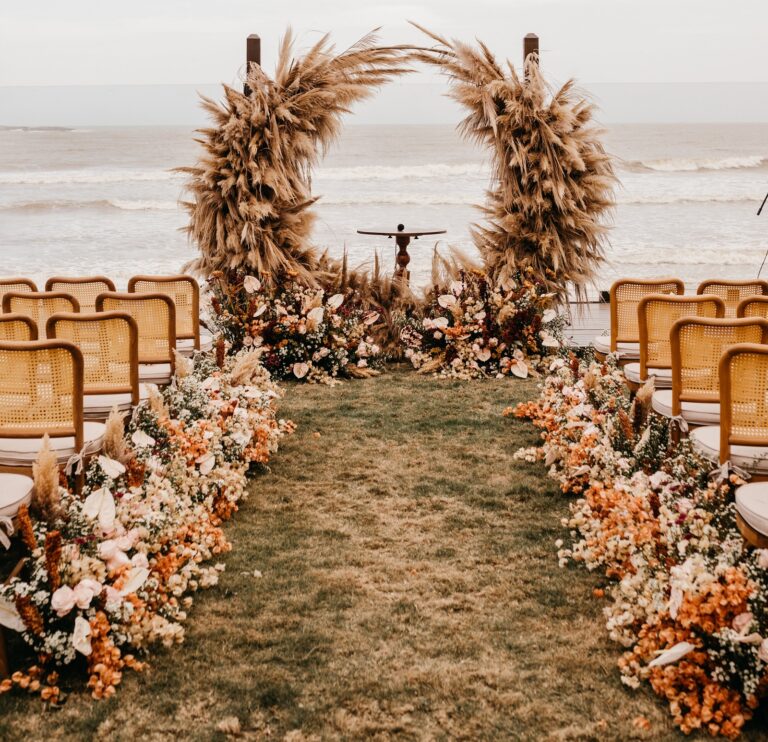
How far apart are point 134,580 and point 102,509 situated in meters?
0.31

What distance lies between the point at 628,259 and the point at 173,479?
55.3 ft

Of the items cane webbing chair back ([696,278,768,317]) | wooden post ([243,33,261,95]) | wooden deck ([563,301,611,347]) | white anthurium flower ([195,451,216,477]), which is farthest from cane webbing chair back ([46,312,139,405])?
wooden deck ([563,301,611,347])

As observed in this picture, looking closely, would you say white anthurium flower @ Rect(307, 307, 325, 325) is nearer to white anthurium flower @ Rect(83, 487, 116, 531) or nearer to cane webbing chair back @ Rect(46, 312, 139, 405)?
cane webbing chair back @ Rect(46, 312, 139, 405)

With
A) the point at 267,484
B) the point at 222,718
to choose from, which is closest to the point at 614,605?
the point at 222,718

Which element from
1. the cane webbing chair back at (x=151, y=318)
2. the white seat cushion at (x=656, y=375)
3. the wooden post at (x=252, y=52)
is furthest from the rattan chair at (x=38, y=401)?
the wooden post at (x=252, y=52)

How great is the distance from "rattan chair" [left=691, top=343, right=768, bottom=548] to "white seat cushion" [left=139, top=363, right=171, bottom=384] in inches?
123

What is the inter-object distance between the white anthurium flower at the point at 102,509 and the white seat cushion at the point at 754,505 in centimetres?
214

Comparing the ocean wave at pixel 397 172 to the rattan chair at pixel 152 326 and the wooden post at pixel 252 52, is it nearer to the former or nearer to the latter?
the wooden post at pixel 252 52

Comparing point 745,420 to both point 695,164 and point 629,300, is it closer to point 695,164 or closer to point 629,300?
point 629,300

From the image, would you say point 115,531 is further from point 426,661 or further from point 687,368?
point 687,368

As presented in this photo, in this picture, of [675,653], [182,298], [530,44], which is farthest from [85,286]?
[530,44]

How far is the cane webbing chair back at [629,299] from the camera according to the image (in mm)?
5406

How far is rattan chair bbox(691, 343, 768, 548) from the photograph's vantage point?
118 inches

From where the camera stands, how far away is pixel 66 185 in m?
29.3
